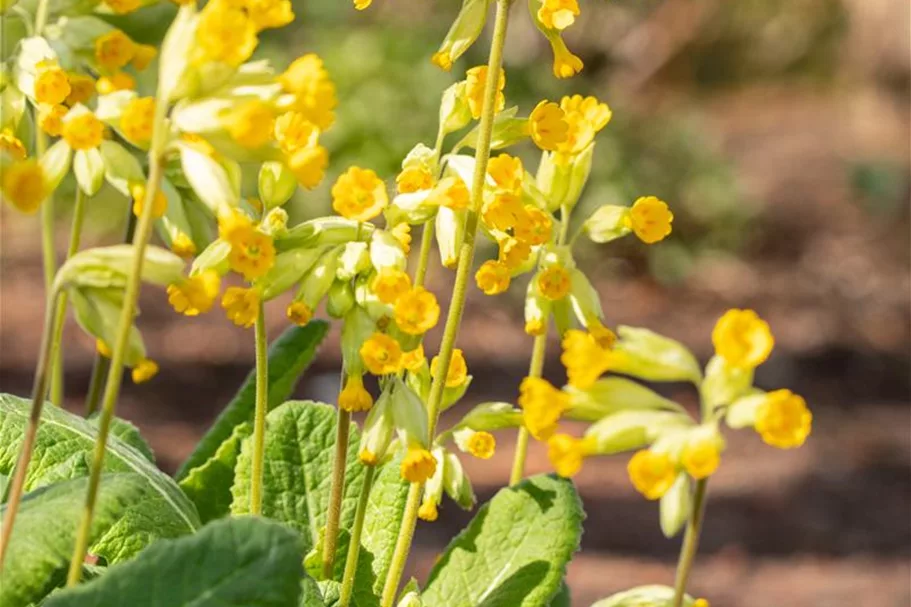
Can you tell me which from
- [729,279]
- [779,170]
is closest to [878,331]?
[729,279]

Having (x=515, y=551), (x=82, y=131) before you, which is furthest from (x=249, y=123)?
(x=515, y=551)

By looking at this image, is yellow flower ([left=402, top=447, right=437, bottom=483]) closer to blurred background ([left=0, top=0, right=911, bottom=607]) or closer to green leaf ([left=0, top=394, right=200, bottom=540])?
green leaf ([left=0, top=394, right=200, bottom=540])

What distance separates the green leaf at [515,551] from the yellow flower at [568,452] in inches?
18.4

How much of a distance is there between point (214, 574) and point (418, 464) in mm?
238

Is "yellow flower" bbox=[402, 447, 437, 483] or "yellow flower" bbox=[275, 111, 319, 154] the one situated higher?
"yellow flower" bbox=[275, 111, 319, 154]

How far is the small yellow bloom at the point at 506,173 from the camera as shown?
1.33 m

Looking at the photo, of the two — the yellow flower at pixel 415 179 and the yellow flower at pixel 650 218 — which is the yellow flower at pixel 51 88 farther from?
the yellow flower at pixel 650 218

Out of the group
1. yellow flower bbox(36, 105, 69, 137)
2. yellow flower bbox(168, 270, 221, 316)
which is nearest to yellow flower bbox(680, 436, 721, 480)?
yellow flower bbox(168, 270, 221, 316)

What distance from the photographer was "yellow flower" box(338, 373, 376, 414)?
4.25ft

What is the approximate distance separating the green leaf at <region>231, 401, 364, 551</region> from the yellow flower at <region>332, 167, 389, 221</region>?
1.66 ft

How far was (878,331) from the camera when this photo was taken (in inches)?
343

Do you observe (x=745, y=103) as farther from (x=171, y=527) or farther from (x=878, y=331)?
(x=171, y=527)

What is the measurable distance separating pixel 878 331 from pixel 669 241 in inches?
63.4

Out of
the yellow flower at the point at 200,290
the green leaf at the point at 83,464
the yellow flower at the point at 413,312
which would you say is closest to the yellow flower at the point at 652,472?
the yellow flower at the point at 413,312
